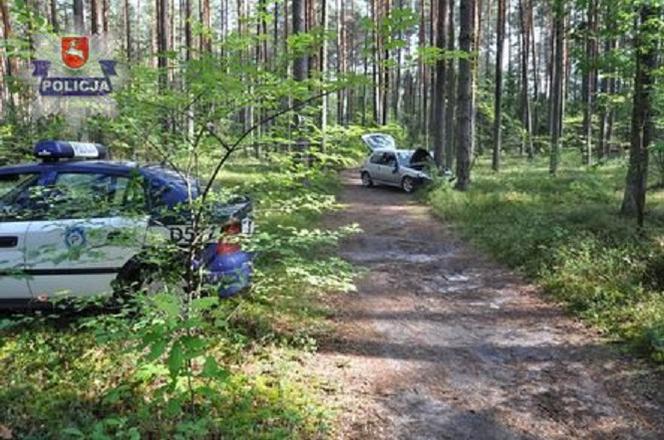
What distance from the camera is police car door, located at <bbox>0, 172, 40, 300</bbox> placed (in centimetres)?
520

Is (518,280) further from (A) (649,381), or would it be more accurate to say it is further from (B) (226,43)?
(B) (226,43)

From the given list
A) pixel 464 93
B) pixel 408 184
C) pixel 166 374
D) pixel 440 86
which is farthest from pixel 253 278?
pixel 440 86

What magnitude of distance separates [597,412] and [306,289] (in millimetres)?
3766

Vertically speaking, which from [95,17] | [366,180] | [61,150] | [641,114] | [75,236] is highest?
[95,17]

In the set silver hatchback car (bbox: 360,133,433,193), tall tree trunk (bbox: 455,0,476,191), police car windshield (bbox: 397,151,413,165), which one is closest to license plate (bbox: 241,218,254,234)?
tall tree trunk (bbox: 455,0,476,191)

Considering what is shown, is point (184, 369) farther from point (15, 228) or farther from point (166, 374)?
point (15, 228)

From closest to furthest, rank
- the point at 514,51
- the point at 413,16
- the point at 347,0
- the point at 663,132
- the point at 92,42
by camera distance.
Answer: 1. the point at 413,16
2. the point at 92,42
3. the point at 663,132
4. the point at 347,0
5. the point at 514,51

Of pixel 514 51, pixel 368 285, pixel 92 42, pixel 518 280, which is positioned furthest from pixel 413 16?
pixel 514 51

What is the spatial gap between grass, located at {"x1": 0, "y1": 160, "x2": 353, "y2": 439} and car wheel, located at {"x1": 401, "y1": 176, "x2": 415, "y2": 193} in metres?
13.9

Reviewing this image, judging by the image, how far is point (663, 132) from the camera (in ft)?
45.3

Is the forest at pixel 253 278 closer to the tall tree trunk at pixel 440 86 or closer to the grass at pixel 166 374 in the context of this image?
the grass at pixel 166 374

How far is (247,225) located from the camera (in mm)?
5234

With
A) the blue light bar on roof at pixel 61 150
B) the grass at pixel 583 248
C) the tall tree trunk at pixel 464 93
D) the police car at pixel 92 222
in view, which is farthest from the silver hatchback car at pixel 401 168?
the police car at pixel 92 222

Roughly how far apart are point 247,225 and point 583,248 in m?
5.79
